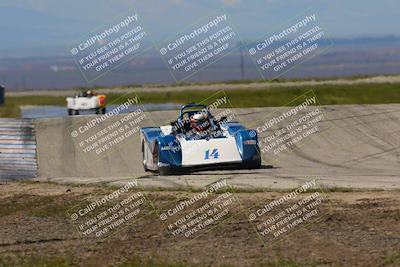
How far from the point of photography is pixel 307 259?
1165cm

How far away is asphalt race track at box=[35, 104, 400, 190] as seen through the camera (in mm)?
18797

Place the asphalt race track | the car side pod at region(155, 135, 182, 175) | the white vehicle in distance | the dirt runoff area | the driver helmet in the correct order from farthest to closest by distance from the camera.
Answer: the white vehicle in distance, the driver helmet, the car side pod at region(155, 135, 182, 175), the asphalt race track, the dirt runoff area

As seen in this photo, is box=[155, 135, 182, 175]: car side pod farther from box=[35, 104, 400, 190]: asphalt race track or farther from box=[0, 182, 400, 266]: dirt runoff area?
box=[0, 182, 400, 266]: dirt runoff area

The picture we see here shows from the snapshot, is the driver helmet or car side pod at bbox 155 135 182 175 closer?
car side pod at bbox 155 135 182 175

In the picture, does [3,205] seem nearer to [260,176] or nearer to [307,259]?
[260,176]

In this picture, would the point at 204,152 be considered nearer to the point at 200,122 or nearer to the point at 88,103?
the point at 200,122

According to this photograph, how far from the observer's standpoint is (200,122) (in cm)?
2227

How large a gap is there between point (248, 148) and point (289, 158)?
4.42 metres

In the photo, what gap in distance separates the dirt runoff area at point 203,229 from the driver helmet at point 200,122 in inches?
187

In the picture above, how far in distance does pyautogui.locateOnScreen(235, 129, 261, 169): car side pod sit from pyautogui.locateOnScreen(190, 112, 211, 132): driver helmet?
0.96 metres

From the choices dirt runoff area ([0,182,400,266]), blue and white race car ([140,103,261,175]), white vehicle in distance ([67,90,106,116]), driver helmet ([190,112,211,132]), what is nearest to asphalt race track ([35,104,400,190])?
blue and white race car ([140,103,261,175])

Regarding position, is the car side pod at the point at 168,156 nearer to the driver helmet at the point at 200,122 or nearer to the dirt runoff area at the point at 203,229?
the driver helmet at the point at 200,122

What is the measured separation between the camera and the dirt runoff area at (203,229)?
1206 cm

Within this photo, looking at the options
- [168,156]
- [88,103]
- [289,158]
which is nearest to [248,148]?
[168,156]
